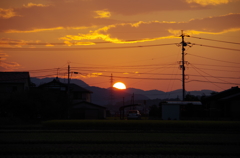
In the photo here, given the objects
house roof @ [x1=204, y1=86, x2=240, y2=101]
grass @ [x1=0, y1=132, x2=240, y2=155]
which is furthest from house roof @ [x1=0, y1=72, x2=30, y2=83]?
grass @ [x1=0, y1=132, x2=240, y2=155]

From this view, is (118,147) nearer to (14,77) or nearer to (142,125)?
(142,125)

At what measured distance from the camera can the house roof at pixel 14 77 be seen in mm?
62859

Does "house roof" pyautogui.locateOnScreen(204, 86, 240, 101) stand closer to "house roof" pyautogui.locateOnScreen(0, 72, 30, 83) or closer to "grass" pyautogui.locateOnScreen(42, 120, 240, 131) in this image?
"grass" pyautogui.locateOnScreen(42, 120, 240, 131)

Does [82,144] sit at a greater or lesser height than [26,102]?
lesser

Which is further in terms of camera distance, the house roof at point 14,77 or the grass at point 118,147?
the house roof at point 14,77

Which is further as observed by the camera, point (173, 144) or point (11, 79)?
point (11, 79)

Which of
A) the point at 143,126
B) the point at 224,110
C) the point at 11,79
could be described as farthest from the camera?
the point at 11,79

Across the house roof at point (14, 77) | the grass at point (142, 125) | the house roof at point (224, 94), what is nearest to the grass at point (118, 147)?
the grass at point (142, 125)

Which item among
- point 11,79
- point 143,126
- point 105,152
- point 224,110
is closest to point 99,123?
point 143,126

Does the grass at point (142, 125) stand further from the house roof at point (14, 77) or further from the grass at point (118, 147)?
the house roof at point (14, 77)

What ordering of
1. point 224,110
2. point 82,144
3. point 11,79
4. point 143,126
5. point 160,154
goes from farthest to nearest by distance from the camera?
point 11,79 → point 224,110 → point 143,126 → point 82,144 → point 160,154

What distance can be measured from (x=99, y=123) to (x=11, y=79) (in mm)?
35195

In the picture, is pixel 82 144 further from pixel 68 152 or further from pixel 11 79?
pixel 11 79

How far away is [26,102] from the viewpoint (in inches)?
1859
